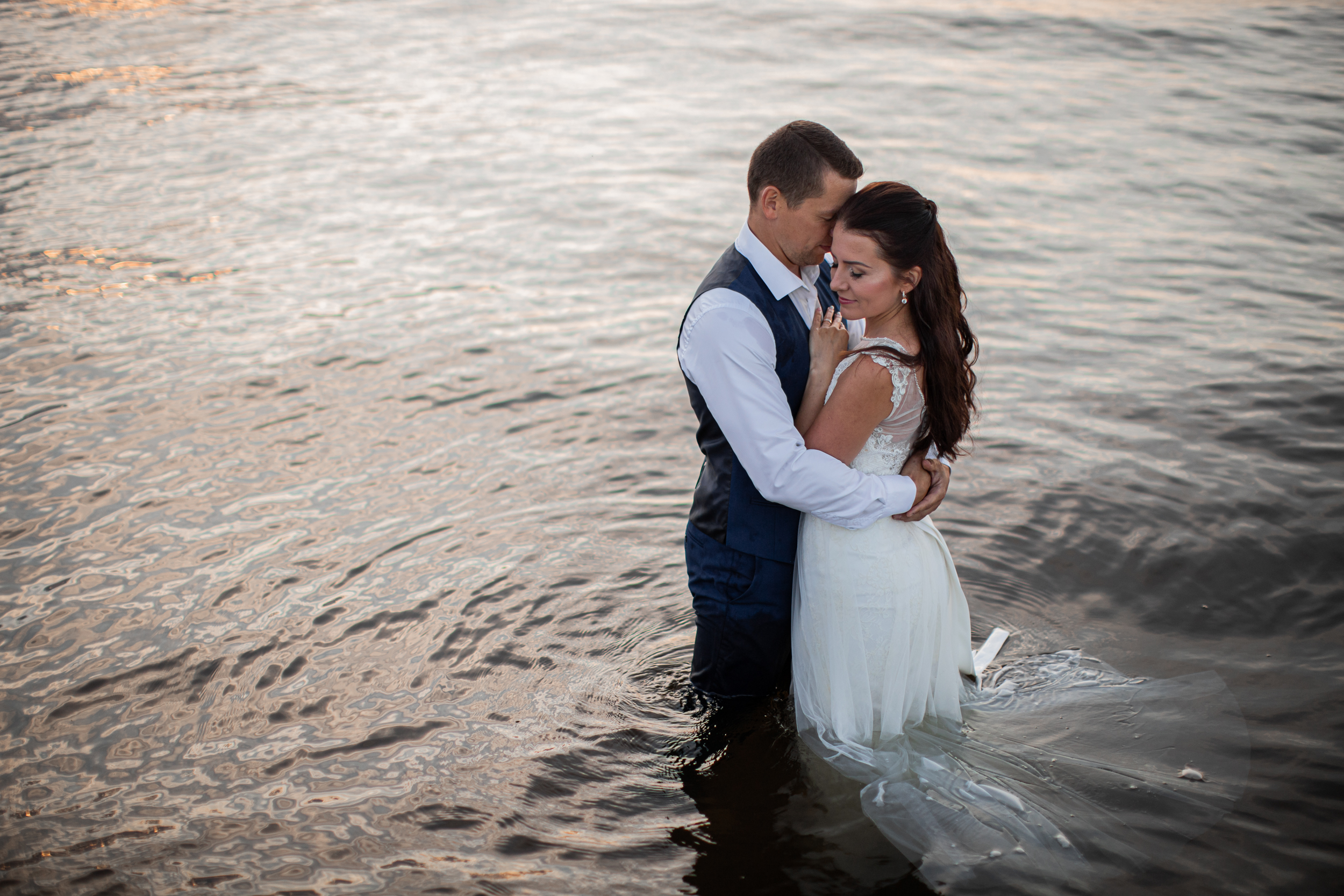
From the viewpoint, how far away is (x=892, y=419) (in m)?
3.39

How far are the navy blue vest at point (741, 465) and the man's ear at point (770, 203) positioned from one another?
0.17 m


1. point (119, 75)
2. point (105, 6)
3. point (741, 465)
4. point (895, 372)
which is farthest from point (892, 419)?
point (105, 6)

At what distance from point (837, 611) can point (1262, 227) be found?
28.0 ft

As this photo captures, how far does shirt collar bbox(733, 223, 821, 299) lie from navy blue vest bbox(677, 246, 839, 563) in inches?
0.7

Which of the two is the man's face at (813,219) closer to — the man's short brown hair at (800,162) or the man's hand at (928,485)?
the man's short brown hair at (800,162)

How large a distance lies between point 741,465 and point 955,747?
1.38 metres

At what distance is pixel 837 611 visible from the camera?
Answer: 3.48m

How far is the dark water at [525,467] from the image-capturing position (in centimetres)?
361

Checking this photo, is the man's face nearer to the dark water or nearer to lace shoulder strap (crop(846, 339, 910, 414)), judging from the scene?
lace shoulder strap (crop(846, 339, 910, 414))

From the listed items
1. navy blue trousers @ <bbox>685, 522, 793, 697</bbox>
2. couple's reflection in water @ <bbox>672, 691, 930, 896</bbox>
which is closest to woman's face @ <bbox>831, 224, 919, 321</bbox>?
navy blue trousers @ <bbox>685, 522, 793, 697</bbox>

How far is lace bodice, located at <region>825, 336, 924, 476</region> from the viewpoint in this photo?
331 centimetres

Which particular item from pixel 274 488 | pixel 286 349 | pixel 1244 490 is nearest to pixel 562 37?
pixel 286 349

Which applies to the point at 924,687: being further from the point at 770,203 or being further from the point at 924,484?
the point at 770,203

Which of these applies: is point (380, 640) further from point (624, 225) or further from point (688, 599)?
point (624, 225)
